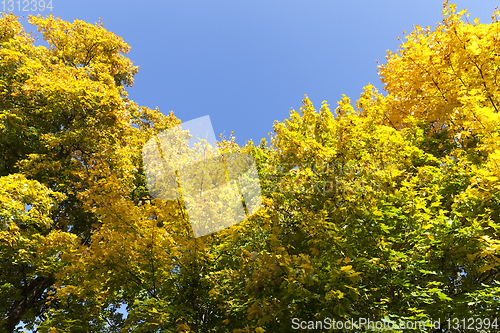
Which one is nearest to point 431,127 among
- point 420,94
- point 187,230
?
point 420,94

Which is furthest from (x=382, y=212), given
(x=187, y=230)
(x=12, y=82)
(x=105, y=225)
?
(x=12, y=82)

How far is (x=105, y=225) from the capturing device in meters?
5.71

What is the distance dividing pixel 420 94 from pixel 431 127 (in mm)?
1106

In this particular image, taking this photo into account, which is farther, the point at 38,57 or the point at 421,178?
the point at 38,57

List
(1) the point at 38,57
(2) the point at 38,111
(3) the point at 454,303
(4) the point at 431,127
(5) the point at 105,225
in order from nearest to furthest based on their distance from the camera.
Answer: (3) the point at 454,303 < (5) the point at 105,225 < (4) the point at 431,127 < (2) the point at 38,111 < (1) the point at 38,57

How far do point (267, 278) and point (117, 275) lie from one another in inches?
119

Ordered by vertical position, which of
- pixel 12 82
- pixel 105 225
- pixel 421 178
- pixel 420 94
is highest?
pixel 12 82

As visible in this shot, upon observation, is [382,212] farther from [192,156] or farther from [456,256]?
[192,156]

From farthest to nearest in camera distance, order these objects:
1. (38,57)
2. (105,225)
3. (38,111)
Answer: (38,57), (38,111), (105,225)

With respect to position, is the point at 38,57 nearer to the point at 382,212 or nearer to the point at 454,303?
the point at 382,212

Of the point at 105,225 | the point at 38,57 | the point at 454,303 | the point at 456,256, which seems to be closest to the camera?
the point at 454,303

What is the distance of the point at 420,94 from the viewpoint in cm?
866

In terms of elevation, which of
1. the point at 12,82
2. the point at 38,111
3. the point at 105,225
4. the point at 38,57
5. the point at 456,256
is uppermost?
the point at 38,57

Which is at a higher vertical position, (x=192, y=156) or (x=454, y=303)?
(x=192, y=156)
